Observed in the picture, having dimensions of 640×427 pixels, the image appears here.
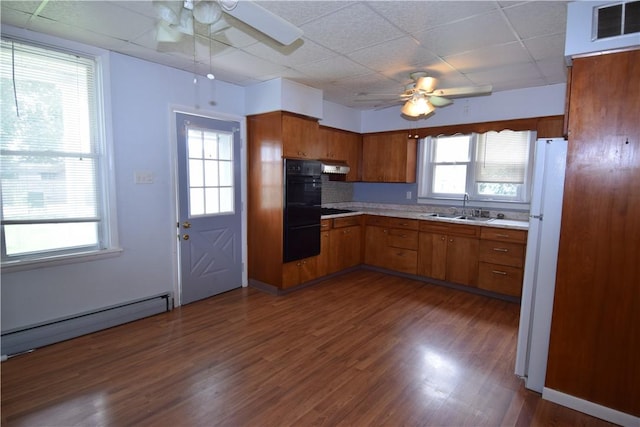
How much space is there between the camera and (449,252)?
166 inches

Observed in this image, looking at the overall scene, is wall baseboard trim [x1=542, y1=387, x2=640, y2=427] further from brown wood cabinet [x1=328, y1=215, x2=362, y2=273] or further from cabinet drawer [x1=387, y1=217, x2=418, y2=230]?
brown wood cabinet [x1=328, y1=215, x2=362, y2=273]

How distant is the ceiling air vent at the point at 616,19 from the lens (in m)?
1.80

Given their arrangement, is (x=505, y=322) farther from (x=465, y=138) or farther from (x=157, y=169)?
Answer: (x=157, y=169)

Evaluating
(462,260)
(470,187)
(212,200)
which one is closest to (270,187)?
(212,200)

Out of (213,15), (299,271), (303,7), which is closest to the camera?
(213,15)

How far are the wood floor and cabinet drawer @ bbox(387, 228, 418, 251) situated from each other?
1.16 metres

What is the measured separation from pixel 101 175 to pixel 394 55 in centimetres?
293

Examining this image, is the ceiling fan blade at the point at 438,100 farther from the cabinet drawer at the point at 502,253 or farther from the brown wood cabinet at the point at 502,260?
the cabinet drawer at the point at 502,253

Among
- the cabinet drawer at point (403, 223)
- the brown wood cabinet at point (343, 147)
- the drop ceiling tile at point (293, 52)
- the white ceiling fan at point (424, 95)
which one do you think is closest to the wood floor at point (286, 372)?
the cabinet drawer at point (403, 223)

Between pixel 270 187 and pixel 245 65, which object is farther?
pixel 270 187

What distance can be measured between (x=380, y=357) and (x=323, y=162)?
2.94m

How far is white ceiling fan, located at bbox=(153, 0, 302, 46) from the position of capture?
155 cm

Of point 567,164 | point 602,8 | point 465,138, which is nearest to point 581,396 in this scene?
point 567,164

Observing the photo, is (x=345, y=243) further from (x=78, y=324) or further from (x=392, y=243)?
(x=78, y=324)
